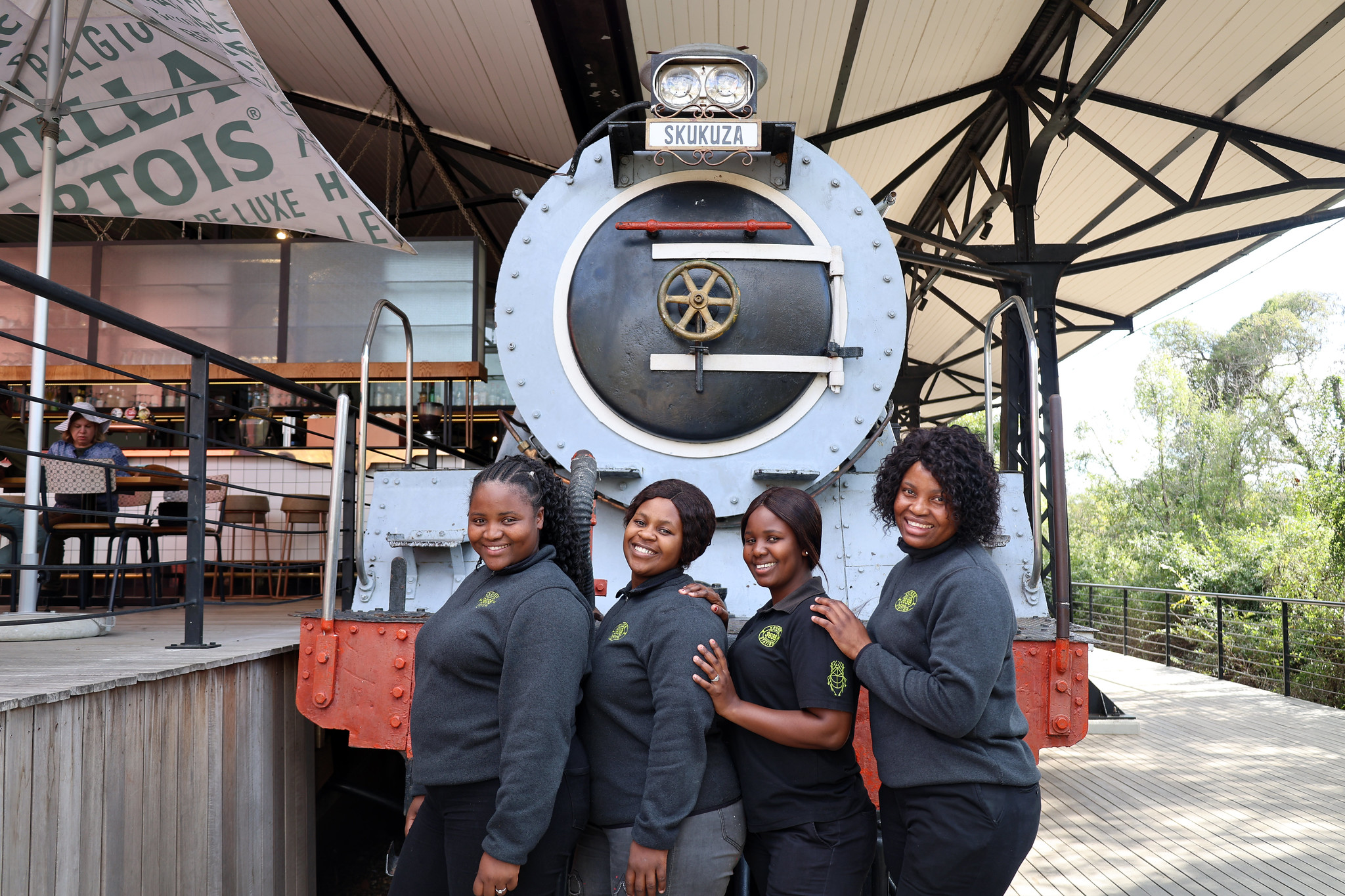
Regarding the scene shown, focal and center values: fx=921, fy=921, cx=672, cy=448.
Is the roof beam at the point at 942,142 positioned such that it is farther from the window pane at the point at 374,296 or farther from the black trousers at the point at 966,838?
the black trousers at the point at 966,838

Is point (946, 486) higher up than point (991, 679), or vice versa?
point (946, 486)

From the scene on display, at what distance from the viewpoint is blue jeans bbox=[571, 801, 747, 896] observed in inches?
70.1

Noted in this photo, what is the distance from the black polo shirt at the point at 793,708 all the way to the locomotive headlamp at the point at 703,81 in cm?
179

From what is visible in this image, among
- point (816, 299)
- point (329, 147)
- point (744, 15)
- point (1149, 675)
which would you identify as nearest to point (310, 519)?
point (329, 147)

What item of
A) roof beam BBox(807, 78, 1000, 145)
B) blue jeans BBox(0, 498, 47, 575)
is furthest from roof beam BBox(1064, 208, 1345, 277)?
blue jeans BBox(0, 498, 47, 575)

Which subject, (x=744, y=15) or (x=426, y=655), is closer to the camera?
(x=426, y=655)

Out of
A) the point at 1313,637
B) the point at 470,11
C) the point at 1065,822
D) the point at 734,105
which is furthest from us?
the point at 1313,637

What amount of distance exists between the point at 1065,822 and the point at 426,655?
3.98 meters

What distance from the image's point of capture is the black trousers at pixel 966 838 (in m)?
1.71

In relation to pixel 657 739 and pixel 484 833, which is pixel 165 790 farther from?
pixel 657 739

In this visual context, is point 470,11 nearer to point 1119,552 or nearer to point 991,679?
point 991,679

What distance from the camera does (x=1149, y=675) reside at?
34.0 ft

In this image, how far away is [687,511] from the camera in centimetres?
197

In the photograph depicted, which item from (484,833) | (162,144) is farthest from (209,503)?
(484,833)
